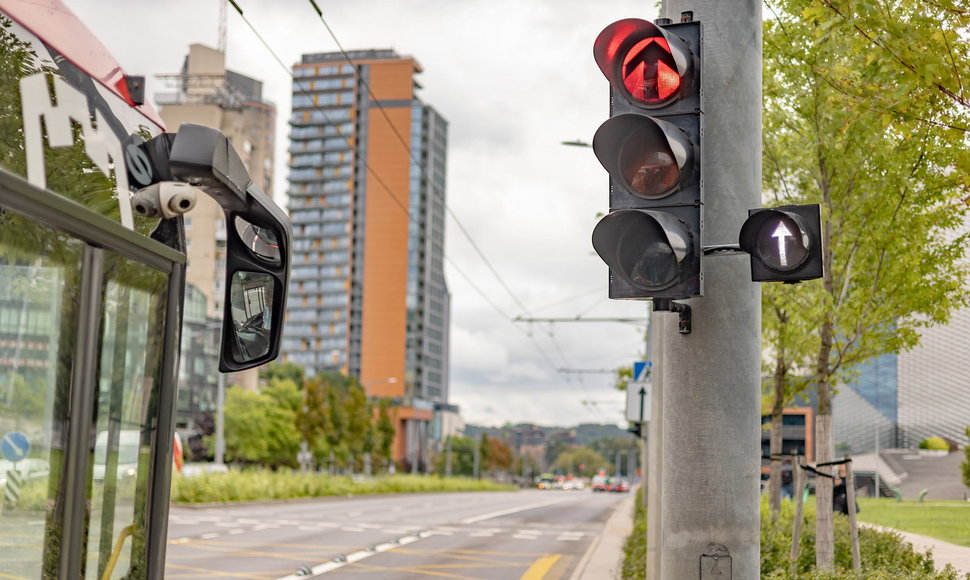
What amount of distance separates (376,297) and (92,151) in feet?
483

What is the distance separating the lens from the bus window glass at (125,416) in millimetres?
3361

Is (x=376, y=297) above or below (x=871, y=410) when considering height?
above

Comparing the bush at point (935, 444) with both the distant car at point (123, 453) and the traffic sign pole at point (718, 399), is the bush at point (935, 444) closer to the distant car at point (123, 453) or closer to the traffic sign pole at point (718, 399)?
the traffic sign pole at point (718, 399)

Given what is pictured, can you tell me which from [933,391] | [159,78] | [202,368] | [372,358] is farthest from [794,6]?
[372,358]

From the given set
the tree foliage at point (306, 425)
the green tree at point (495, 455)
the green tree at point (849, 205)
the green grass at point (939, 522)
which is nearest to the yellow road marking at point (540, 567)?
the green tree at point (849, 205)

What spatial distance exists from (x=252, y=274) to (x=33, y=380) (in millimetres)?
1127

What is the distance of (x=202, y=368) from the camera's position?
10256cm

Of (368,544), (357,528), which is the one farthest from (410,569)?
(357,528)

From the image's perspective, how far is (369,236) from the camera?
152 m

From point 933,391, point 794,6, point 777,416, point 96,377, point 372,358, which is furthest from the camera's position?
point 372,358

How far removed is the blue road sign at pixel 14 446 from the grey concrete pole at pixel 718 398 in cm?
236

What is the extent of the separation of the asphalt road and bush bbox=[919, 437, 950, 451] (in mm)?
11184

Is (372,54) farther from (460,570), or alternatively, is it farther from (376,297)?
(460,570)

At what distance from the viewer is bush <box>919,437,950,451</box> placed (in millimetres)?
33938
